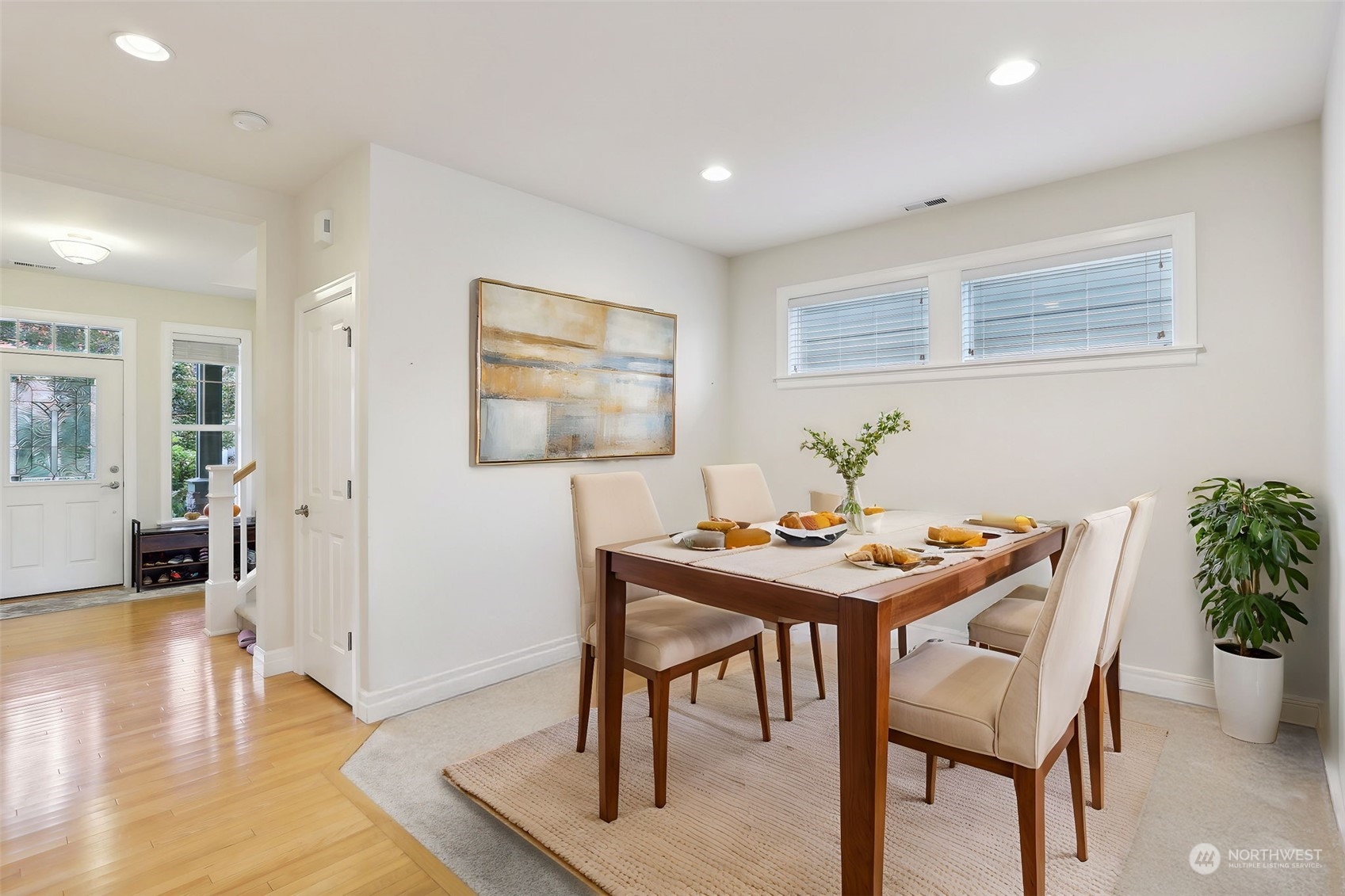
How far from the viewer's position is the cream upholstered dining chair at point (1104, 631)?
1989mm

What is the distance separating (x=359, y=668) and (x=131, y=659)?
1.83 m

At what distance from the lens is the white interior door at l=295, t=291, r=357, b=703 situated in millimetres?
3018

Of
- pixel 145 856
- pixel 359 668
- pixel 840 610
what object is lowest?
pixel 145 856

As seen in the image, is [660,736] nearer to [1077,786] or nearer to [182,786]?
[1077,786]

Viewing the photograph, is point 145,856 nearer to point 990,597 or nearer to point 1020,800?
point 1020,800

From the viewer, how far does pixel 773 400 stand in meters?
4.51

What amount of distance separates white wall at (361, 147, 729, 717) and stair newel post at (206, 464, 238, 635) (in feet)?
6.24

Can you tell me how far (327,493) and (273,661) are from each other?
1007mm

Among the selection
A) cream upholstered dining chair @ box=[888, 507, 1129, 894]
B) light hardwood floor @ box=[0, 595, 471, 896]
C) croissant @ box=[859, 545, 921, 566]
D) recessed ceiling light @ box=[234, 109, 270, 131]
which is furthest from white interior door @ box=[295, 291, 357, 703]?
cream upholstered dining chair @ box=[888, 507, 1129, 894]

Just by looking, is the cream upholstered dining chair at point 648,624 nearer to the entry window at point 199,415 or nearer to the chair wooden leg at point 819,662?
the chair wooden leg at point 819,662

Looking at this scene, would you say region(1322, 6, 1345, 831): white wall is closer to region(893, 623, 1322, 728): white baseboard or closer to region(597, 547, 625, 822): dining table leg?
region(893, 623, 1322, 728): white baseboard

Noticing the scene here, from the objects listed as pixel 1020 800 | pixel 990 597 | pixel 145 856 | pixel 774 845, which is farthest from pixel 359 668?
pixel 990 597

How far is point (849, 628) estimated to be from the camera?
4.94 ft

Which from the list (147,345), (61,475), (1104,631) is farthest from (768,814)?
(147,345)
